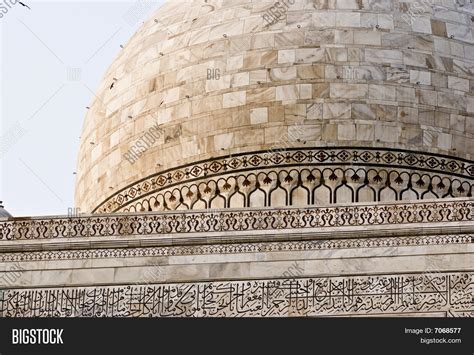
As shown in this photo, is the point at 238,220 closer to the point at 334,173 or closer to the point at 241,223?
the point at 241,223

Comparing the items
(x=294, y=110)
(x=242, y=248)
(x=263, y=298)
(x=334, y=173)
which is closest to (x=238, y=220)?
(x=242, y=248)

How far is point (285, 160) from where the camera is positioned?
14031mm

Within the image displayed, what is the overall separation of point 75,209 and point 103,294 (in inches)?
119

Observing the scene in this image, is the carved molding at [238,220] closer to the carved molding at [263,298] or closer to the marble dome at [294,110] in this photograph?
the carved molding at [263,298]

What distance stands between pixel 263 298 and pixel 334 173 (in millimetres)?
2015

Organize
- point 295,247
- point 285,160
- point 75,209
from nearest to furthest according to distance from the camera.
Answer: point 295,247 < point 285,160 < point 75,209

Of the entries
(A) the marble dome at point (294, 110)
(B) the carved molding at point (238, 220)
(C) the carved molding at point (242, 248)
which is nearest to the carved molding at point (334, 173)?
(A) the marble dome at point (294, 110)

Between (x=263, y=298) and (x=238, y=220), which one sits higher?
(x=238, y=220)

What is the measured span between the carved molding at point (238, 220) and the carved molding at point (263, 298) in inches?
13.9

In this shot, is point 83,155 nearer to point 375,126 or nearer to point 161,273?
point 375,126

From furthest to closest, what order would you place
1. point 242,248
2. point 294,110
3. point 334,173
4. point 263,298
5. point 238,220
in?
point 294,110, point 334,173, point 238,220, point 242,248, point 263,298

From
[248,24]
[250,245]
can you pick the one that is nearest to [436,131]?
[248,24]

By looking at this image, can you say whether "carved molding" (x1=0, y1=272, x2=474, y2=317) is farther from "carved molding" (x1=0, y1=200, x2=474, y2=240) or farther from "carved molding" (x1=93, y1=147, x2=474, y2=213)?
"carved molding" (x1=93, y1=147, x2=474, y2=213)

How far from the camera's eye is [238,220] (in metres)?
12.4
